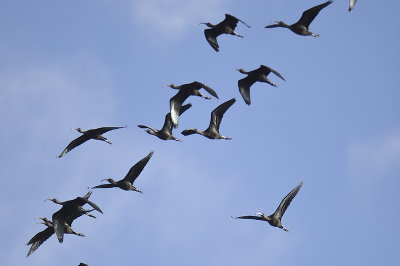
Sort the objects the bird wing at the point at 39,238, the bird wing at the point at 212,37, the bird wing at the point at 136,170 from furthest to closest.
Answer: the bird wing at the point at 212,37
the bird wing at the point at 39,238
the bird wing at the point at 136,170

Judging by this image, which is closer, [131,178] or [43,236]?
[131,178]

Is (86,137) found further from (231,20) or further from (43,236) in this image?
(231,20)

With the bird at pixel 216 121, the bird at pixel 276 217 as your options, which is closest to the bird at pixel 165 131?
the bird at pixel 216 121

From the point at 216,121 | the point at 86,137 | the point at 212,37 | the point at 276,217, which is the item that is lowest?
the point at 276,217

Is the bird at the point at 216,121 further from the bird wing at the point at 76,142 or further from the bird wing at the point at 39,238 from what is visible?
the bird wing at the point at 39,238

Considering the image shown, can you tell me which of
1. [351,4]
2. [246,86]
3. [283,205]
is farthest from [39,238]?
[351,4]

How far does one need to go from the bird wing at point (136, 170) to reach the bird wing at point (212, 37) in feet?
21.3

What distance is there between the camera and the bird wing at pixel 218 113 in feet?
116

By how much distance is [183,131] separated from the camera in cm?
3753

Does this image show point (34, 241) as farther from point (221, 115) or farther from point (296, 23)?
point (296, 23)

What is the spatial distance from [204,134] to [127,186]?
443 centimetres

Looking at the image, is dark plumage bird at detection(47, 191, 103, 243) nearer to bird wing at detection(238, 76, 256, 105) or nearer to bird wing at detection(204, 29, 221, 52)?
bird wing at detection(238, 76, 256, 105)

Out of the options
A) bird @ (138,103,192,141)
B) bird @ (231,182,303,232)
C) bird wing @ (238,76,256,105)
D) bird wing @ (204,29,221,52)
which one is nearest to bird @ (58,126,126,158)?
bird @ (138,103,192,141)

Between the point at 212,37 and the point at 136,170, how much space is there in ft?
24.0
